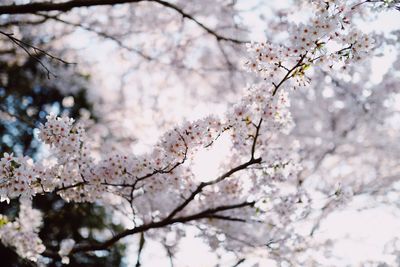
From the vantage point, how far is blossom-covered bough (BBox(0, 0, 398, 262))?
9.41 feet

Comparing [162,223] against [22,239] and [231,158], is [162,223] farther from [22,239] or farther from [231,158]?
[22,239]

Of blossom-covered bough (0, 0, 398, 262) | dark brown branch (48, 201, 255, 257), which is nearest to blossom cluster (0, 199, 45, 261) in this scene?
blossom-covered bough (0, 0, 398, 262)

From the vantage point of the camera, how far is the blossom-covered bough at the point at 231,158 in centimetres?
287

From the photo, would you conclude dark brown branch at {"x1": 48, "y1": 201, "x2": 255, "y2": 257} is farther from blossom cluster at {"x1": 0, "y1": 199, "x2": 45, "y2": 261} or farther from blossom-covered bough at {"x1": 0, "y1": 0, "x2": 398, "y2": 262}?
blossom cluster at {"x1": 0, "y1": 199, "x2": 45, "y2": 261}

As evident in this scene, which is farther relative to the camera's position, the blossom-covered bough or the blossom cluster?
the blossom cluster

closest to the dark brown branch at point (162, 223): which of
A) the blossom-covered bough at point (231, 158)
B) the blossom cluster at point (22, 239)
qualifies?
the blossom-covered bough at point (231, 158)

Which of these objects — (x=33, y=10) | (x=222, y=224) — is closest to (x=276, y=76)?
(x=33, y=10)

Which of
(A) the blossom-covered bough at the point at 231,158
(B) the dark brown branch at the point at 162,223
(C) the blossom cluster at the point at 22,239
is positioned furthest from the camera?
(C) the blossom cluster at the point at 22,239

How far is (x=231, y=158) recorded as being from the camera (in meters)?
5.05

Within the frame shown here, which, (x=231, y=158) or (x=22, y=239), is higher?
(x=231, y=158)

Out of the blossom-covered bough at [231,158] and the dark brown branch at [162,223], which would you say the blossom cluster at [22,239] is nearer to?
the blossom-covered bough at [231,158]

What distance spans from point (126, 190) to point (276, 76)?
6.37ft

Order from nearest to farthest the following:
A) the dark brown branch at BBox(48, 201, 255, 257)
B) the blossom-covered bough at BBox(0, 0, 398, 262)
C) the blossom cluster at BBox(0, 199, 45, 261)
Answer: the blossom-covered bough at BBox(0, 0, 398, 262)
the dark brown branch at BBox(48, 201, 255, 257)
the blossom cluster at BBox(0, 199, 45, 261)

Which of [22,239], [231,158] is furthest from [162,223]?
[22,239]
